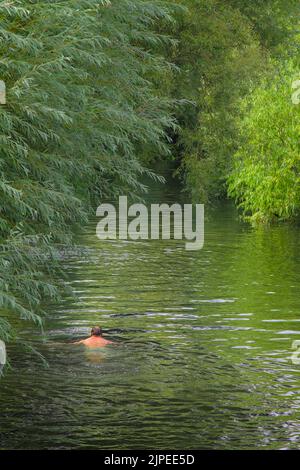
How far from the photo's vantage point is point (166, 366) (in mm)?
18047

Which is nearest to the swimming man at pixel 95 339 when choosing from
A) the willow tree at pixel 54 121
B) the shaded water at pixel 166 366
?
the shaded water at pixel 166 366

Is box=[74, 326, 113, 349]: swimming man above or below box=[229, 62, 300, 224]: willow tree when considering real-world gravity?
below

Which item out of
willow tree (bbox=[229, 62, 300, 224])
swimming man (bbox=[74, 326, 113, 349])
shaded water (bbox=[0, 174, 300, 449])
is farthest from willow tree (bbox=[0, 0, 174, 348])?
willow tree (bbox=[229, 62, 300, 224])

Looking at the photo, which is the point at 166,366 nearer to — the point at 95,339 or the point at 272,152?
the point at 95,339

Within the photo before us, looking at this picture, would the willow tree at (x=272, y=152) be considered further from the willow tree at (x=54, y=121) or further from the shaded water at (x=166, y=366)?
the willow tree at (x=54, y=121)

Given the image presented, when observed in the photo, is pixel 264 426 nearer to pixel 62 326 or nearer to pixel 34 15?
pixel 34 15

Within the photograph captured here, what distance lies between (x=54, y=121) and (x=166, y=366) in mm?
4602

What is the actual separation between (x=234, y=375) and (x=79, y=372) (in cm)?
240

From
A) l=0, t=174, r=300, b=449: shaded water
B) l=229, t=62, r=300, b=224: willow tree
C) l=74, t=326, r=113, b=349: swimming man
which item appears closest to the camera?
l=0, t=174, r=300, b=449: shaded water

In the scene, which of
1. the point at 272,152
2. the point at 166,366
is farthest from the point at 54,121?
the point at 272,152

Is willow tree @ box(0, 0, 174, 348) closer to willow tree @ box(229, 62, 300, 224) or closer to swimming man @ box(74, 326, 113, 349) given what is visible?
swimming man @ box(74, 326, 113, 349)

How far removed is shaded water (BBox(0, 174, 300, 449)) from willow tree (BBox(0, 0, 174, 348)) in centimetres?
146

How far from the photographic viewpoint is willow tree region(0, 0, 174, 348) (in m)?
14.1
